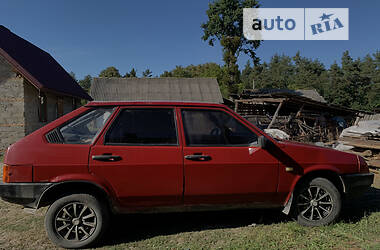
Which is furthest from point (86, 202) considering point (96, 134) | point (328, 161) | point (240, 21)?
point (240, 21)

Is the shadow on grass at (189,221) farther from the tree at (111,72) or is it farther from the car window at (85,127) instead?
the tree at (111,72)

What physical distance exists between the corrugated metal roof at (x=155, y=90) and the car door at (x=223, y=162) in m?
21.0

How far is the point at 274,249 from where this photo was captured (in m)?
2.87

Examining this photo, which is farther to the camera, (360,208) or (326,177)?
(360,208)

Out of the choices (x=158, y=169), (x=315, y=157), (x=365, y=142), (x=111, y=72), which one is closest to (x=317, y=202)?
(x=315, y=157)

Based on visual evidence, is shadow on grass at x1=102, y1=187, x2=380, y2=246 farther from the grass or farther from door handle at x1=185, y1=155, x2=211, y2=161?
door handle at x1=185, y1=155, x2=211, y2=161

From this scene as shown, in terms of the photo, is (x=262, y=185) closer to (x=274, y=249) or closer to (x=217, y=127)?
(x=274, y=249)

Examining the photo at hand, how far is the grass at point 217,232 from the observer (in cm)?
298

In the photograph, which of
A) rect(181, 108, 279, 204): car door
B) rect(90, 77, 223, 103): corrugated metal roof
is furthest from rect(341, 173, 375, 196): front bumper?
rect(90, 77, 223, 103): corrugated metal roof

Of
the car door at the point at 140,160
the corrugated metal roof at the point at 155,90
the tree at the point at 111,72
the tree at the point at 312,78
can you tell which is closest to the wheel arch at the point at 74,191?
the car door at the point at 140,160

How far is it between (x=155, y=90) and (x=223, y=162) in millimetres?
23175

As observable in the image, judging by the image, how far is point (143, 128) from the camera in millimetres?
3078

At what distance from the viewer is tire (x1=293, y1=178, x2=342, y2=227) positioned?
10.9ft

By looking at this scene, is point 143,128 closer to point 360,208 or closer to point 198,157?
point 198,157
